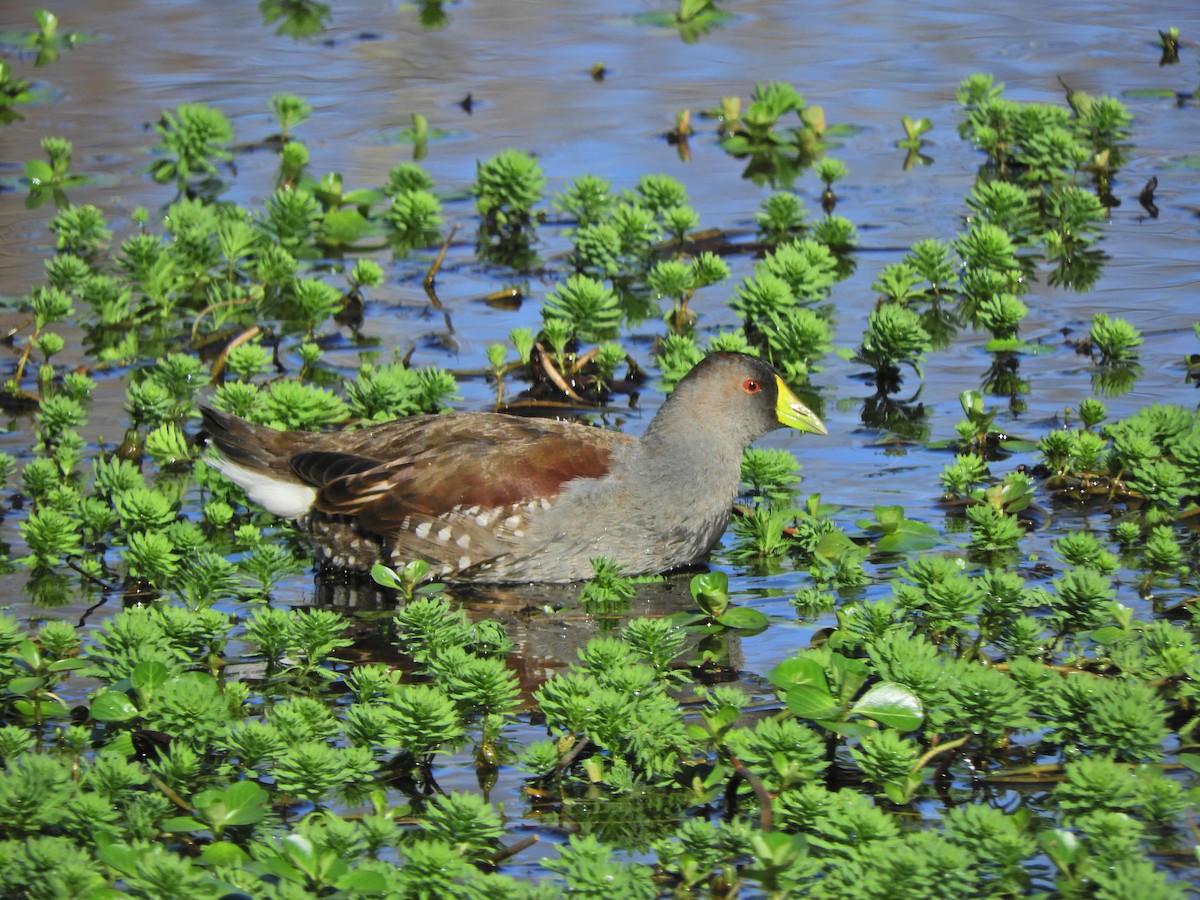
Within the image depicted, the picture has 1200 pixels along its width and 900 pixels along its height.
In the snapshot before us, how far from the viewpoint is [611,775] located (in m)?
5.22

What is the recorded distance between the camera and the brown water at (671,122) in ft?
29.4

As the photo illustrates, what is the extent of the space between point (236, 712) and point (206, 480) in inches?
82.8

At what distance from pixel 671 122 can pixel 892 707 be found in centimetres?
837

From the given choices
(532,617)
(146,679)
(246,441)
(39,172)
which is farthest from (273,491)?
(39,172)

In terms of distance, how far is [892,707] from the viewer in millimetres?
5188

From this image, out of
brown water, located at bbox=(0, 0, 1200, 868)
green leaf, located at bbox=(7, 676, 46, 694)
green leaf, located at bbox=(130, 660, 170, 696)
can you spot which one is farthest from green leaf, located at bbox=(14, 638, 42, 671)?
brown water, located at bbox=(0, 0, 1200, 868)

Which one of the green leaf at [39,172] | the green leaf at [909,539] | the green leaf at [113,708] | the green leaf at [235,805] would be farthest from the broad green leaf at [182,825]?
the green leaf at [39,172]

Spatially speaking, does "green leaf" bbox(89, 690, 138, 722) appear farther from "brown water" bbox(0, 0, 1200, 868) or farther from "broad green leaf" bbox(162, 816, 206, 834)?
"brown water" bbox(0, 0, 1200, 868)

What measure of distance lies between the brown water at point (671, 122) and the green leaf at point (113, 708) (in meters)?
1.71

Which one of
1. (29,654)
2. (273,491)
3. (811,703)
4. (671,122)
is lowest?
(273,491)

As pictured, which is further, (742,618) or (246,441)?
(246,441)

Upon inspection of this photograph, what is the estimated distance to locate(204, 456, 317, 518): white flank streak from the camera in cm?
739

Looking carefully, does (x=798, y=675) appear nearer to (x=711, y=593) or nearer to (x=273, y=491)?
(x=711, y=593)

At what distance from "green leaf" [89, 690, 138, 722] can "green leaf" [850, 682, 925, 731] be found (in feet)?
7.06
